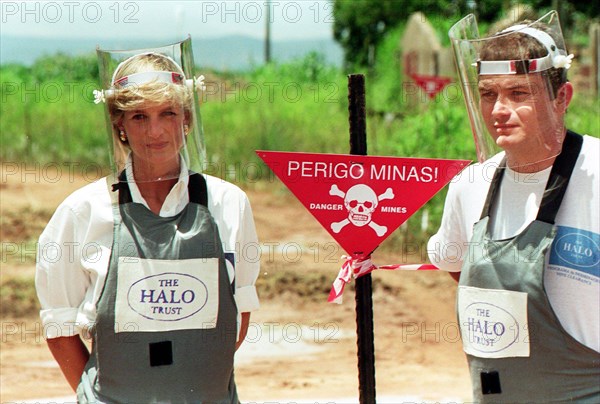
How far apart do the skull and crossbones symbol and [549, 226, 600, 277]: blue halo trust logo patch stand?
0.73m

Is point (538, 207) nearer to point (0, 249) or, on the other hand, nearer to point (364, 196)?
point (364, 196)

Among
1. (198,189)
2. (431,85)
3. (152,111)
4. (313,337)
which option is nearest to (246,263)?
(198,189)

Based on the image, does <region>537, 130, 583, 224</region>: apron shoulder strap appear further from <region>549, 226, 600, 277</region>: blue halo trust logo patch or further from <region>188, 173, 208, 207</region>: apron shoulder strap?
<region>188, 173, 208, 207</region>: apron shoulder strap

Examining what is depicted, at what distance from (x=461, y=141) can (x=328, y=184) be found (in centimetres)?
571

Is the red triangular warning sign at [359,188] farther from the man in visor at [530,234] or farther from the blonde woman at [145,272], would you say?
the blonde woman at [145,272]

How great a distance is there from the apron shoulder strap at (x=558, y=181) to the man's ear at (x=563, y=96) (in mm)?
132

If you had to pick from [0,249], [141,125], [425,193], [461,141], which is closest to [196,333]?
[141,125]

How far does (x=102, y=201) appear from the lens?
3.12m

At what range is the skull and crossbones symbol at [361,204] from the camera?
11.7ft

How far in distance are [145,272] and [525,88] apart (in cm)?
120

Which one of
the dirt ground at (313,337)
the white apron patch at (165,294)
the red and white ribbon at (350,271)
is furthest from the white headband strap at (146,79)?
the dirt ground at (313,337)

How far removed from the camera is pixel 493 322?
3055 millimetres

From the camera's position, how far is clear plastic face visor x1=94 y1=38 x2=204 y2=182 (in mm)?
3105

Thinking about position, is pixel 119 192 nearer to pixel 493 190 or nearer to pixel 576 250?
pixel 493 190
